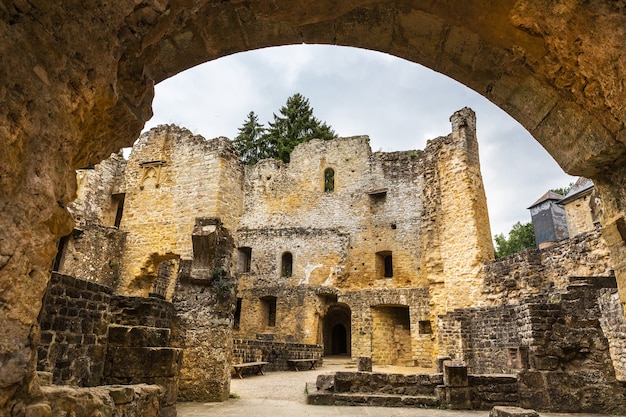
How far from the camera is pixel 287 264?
21.8 m

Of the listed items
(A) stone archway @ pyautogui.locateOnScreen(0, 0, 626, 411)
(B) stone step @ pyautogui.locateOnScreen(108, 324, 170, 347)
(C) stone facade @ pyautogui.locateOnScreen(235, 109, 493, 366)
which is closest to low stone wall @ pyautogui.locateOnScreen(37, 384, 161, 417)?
(A) stone archway @ pyautogui.locateOnScreen(0, 0, 626, 411)

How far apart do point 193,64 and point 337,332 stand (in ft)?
74.2

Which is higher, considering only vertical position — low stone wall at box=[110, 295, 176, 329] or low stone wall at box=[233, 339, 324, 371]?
low stone wall at box=[110, 295, 176, 329]

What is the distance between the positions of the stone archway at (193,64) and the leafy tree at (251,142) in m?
30.1

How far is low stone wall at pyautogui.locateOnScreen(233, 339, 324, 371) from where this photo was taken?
41.3 feet

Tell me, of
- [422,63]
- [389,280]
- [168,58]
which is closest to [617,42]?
[422,63]

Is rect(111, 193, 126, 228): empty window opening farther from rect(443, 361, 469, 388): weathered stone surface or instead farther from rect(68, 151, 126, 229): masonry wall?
rect(443, 361, 469, 388): weathered stone surface

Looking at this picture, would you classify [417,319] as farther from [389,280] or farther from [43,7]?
[43,7]

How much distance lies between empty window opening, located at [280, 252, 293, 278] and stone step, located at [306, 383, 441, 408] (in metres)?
13.9

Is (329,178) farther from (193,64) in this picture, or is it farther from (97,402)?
(97,402)

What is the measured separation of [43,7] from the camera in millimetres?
1837

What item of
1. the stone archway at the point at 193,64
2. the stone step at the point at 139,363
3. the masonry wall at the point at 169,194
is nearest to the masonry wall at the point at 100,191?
the masonry wall at the point at 169,194

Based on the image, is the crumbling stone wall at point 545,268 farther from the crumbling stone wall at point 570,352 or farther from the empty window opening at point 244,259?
the empty window opening at point 244,259

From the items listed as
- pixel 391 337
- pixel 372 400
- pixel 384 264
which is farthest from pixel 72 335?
pixel 384 264
